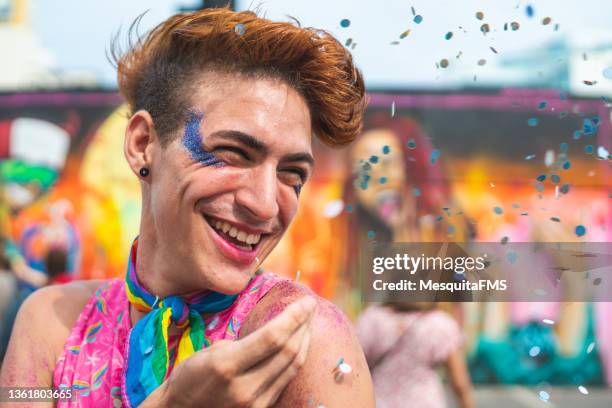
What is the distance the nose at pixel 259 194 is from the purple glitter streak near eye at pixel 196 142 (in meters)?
0.08

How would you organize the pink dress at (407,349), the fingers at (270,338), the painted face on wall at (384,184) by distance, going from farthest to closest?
1. the painted face on wall at (384,184)
2. the pink dress at (407,349)
3. the fingers at (270,338)

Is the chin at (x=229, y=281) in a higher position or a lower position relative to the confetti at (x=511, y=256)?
higher

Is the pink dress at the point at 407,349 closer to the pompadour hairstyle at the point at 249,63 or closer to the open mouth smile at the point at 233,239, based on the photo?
the pompadour hairstyle at the point at 249,63

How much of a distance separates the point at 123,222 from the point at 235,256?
288 inches

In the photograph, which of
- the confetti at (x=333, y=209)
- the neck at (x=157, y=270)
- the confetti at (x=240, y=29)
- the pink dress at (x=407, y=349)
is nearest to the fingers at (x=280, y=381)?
the neck at (x=157, y=270)

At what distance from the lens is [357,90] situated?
1855 mm

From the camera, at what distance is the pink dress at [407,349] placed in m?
3.23

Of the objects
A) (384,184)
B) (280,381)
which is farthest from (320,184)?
(280,381)

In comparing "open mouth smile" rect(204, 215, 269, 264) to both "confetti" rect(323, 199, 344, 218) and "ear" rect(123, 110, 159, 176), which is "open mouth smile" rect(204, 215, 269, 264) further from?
"confetti" rect(323, 199, 344, 218)

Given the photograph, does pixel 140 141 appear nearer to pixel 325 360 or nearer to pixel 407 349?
pixel 325 360

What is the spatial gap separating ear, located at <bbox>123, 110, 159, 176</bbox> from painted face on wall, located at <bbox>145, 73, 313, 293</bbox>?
12 cm

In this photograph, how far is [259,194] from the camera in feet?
5.13

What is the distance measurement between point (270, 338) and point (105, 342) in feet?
2.33

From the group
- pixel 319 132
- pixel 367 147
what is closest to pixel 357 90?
pixel 319 132
